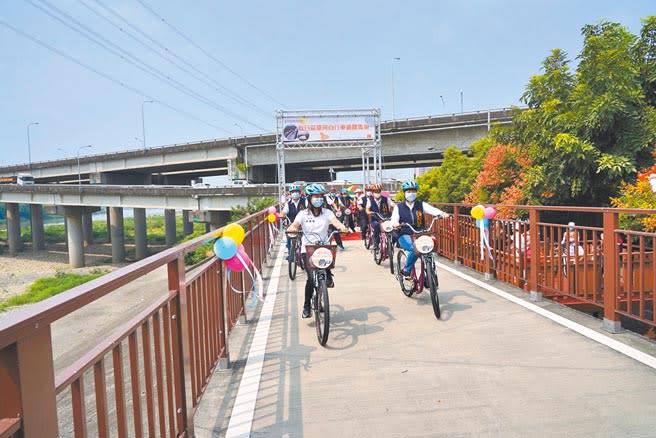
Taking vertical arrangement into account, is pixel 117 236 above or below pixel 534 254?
below

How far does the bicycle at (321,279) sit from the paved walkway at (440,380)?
22cm

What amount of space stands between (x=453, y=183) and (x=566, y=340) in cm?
1599

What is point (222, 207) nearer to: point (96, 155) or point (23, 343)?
point (96, 155)

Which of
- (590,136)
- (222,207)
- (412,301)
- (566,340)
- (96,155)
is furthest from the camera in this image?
(96,155)

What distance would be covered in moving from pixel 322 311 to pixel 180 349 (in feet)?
7.62

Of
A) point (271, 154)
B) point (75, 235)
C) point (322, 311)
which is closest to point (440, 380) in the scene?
point (322, 311)

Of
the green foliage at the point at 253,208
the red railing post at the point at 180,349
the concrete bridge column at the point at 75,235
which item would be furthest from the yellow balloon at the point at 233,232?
the concrete bridge column at the point at 75,235

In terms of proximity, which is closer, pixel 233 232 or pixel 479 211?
pixel 233 232

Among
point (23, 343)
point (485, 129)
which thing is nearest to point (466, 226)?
point (23, 343)

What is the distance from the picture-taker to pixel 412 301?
7.09 metres

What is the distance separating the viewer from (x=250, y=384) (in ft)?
13.9

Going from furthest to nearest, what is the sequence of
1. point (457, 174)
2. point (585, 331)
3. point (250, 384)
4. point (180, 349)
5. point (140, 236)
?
1. point (140, 236)
2. point (457, 174)
3. point (585, 331)
4. point (250, 384)
5. point (180, 349)

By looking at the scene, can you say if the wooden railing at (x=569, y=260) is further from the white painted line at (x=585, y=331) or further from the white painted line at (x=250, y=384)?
the white painted line at (x=250, y=384)

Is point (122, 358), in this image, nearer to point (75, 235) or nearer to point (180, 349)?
point (180, 349)
